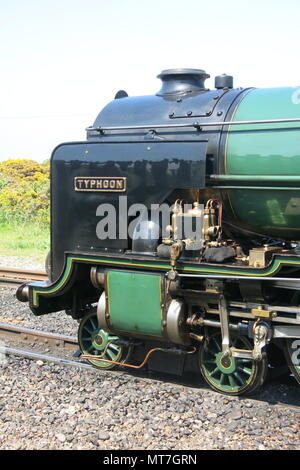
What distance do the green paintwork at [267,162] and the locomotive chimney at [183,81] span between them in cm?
78

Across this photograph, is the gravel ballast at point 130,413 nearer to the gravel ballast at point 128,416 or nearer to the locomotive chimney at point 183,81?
the gravel ballast at point 128,416

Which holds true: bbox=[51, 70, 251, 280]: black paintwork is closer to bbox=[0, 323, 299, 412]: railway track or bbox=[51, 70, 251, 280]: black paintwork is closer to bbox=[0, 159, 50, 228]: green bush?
bbox=[0, 323, 299, 412]: railway track

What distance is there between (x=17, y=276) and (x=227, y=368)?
6.35 m

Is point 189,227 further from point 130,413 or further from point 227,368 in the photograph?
point 130,413

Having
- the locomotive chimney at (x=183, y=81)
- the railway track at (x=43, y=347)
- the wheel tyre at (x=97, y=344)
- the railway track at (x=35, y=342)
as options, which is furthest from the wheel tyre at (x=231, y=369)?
the locomotive chimney at (x=183, y=81)

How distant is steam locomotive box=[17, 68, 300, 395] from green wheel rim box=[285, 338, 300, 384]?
0.01 m

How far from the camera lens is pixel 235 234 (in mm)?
6043

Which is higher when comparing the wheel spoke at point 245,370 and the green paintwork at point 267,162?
the green paintwork at point 267,162

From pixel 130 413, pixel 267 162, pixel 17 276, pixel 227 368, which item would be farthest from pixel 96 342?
pixel 17 276

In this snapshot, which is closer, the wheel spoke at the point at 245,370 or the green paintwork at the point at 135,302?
the wheel spoke at the point at 245,370

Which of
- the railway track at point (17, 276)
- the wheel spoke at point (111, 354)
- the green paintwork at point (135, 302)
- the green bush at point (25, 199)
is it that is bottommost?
the green bush at point (25, 199)

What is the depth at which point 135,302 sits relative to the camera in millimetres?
5867

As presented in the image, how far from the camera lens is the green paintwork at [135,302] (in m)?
5.75
